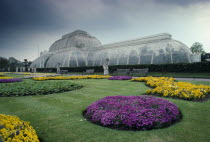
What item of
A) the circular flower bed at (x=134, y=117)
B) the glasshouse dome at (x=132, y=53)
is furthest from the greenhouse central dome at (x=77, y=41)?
the circular flower bed at (x=134, y=117)

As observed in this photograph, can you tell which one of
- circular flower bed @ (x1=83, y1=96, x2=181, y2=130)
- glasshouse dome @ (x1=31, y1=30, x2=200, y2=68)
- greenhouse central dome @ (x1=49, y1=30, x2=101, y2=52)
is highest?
greenhouse central dome @ (x1=49, y1=30, x2=101, y2=52)

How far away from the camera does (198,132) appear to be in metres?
3.46

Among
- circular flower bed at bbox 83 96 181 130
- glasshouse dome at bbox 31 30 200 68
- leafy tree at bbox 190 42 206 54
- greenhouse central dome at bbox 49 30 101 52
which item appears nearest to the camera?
circular flower bed at bbox 83 96 181 130

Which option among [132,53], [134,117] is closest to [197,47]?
[132,53]

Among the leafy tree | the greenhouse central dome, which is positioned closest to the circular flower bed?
the greenhouse central dome

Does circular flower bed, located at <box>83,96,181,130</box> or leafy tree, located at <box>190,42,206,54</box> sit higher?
leafy tree, located at <box>190,42,206,54</box>

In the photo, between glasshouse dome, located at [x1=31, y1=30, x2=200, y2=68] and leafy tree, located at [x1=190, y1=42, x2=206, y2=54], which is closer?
glasshouse dome, located at [x1=31, y1=30, x2=200, y2=68]

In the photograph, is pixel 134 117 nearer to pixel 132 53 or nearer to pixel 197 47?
pixel 132 53

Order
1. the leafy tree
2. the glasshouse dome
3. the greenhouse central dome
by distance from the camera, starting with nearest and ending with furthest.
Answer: the glasshouse dome, the greenhouse central dome, the leafy tree

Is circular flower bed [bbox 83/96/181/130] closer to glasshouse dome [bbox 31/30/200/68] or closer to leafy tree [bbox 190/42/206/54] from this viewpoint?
glasshouse dome [bbox 31/30/200/68]

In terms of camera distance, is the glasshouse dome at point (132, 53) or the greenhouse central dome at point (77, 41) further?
the greenhouse central dome at point (77, 41)

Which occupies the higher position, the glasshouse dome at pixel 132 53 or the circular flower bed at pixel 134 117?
the glasshouse dome at pixel 132 53

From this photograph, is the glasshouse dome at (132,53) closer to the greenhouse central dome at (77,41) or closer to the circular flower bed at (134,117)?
the greenhouse central dome at (77,41)

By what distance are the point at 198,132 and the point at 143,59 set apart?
1034 inches
